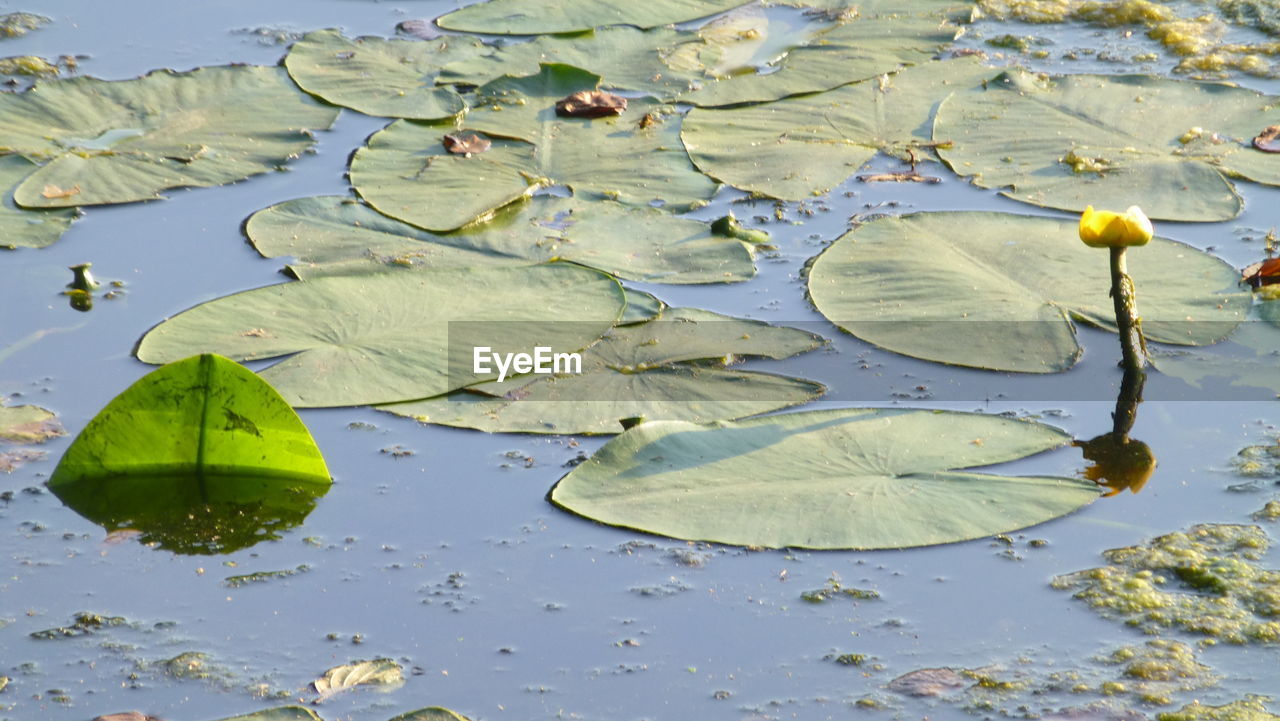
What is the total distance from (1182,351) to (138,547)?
7.29 ft

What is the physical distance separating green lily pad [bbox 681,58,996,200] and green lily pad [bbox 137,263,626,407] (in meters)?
0.84

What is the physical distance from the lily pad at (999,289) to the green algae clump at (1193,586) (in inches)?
24.1

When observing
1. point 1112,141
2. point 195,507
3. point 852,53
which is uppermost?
point 852,53

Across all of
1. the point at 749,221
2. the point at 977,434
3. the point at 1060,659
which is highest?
the point at 749,221

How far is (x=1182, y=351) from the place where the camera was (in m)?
3.12

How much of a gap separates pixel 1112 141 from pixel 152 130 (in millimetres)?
2800

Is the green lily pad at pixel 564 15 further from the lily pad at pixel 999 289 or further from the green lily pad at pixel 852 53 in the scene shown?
the lily pad at pixel 999 289

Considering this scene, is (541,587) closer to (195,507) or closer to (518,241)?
(195,507)

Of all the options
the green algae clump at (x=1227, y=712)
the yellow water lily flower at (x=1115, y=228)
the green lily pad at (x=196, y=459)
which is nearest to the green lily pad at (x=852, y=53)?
the yellow water lily flower at (x=1115, y=228)

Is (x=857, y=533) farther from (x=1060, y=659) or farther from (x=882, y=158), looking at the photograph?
(x=882, y=158)

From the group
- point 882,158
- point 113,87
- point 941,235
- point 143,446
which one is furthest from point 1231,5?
point 143,446

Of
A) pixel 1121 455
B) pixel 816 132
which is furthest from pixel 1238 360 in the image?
pixel 816 132

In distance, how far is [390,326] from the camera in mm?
3121

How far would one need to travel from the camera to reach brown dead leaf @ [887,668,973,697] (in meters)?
2.18
